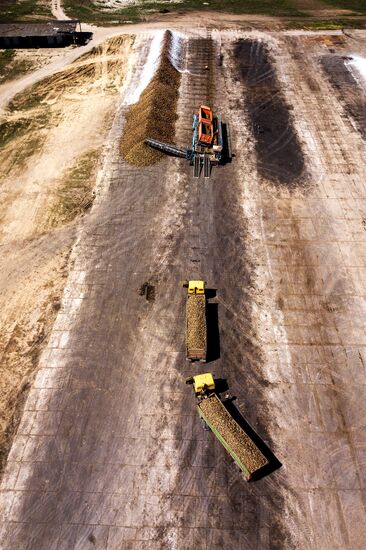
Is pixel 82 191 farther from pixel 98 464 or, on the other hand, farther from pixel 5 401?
pixel 98 464

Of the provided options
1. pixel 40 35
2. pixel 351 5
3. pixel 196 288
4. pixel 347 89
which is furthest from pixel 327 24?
pixel 196 288

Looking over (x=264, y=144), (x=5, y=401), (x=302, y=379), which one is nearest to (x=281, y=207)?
(x=264, y=144)

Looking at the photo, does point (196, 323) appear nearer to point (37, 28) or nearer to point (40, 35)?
point (40, 35)

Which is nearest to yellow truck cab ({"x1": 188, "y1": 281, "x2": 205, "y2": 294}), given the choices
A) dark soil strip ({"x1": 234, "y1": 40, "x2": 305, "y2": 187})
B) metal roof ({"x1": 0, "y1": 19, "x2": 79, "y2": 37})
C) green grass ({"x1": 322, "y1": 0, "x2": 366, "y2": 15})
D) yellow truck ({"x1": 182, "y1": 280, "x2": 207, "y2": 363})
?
yellow truck ({"x1": 182, "y1": 280, "x2": 207, "y2": 363})

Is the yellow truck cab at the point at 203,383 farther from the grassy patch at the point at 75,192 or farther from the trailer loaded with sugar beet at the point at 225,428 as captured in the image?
the grassy patch at the point at 75,192

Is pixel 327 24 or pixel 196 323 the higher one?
pixel 327 24

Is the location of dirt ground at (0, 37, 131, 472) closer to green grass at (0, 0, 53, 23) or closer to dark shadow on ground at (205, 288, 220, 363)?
dark shadow on ground at (205, 288, 220, 363)
